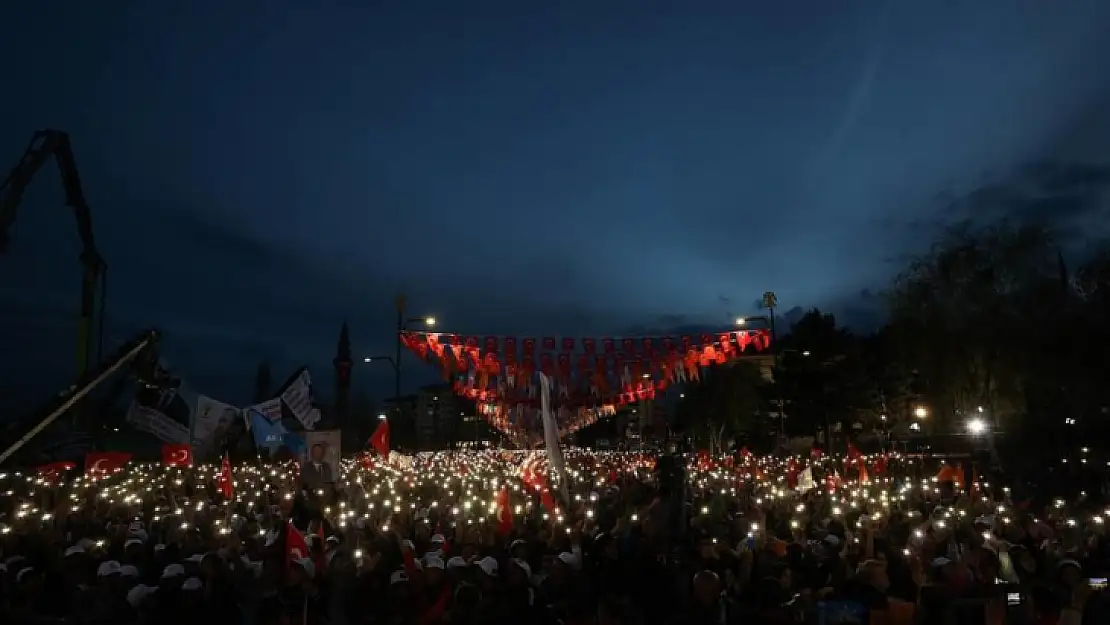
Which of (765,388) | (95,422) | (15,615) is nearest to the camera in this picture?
(15,615)

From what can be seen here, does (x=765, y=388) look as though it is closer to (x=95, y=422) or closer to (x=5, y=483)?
(x=95, y=422)

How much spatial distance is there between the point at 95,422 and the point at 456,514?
2046 centimetres

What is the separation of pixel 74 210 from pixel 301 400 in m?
11.1

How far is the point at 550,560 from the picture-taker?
8.37m

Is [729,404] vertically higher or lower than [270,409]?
higher

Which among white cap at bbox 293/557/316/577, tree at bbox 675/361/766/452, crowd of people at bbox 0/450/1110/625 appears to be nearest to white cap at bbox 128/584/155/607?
crowd of people at bbox 0/450/1110/625

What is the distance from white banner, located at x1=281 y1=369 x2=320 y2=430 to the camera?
21.4 meters

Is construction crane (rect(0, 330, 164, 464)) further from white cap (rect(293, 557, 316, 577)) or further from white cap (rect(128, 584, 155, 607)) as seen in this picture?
white cap (rect(128, 584, 155, 607))

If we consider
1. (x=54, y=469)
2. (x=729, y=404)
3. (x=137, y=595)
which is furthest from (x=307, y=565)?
(x=729, y=404)

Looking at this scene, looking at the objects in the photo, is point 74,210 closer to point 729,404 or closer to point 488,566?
point 488,566

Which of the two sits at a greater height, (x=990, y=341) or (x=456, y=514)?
(x=990, y=341)

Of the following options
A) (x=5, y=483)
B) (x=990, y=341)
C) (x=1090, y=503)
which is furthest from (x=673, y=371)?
(x=5, y=483)

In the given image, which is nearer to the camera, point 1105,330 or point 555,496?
point 555,496

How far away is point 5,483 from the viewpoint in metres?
16.4
